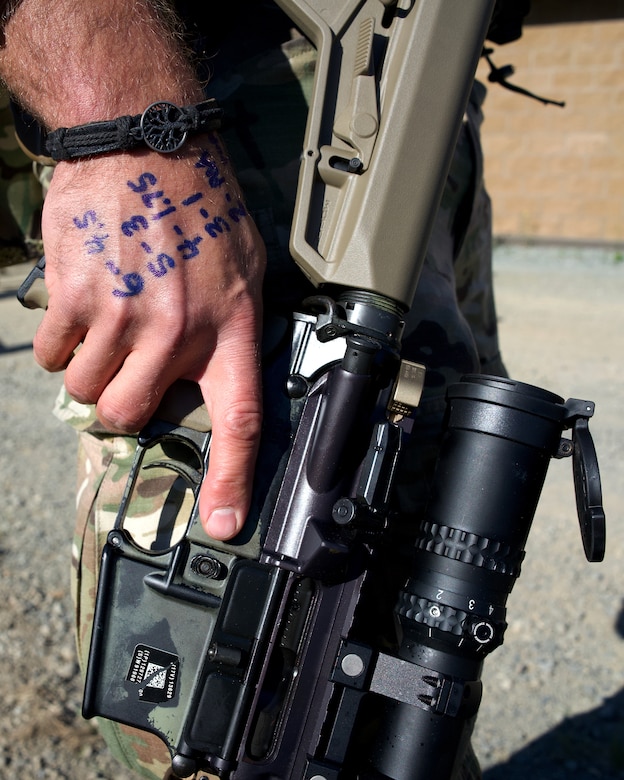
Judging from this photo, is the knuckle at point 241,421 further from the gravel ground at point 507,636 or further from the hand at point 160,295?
the gravel ground at point 507,636

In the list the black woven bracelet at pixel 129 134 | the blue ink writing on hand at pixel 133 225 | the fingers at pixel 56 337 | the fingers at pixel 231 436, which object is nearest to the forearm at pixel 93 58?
the black woven bracelet at pixel 129 134

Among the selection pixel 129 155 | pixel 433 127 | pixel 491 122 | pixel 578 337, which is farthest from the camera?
pixel 491 122

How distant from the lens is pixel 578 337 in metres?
5.74

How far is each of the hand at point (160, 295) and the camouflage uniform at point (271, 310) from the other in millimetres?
158

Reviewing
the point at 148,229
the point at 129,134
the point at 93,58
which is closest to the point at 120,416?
the point at 148,229

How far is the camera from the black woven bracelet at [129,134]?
1.12 meters

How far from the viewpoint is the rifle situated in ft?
3.80

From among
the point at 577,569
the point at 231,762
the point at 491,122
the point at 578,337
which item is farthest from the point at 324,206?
the point at 491,122

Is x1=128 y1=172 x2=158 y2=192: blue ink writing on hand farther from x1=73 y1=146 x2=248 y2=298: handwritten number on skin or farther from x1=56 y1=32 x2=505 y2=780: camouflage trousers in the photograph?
x1=56 y1=32 x2=505 y2=780: camouflage trousers

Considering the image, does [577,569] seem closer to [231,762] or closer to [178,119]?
[231,762]

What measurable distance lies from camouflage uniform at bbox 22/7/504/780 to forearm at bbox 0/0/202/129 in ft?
0.71

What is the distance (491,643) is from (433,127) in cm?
76

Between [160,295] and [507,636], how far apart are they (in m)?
2.10

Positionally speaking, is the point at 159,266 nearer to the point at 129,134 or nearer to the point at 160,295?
the point at 160,295
